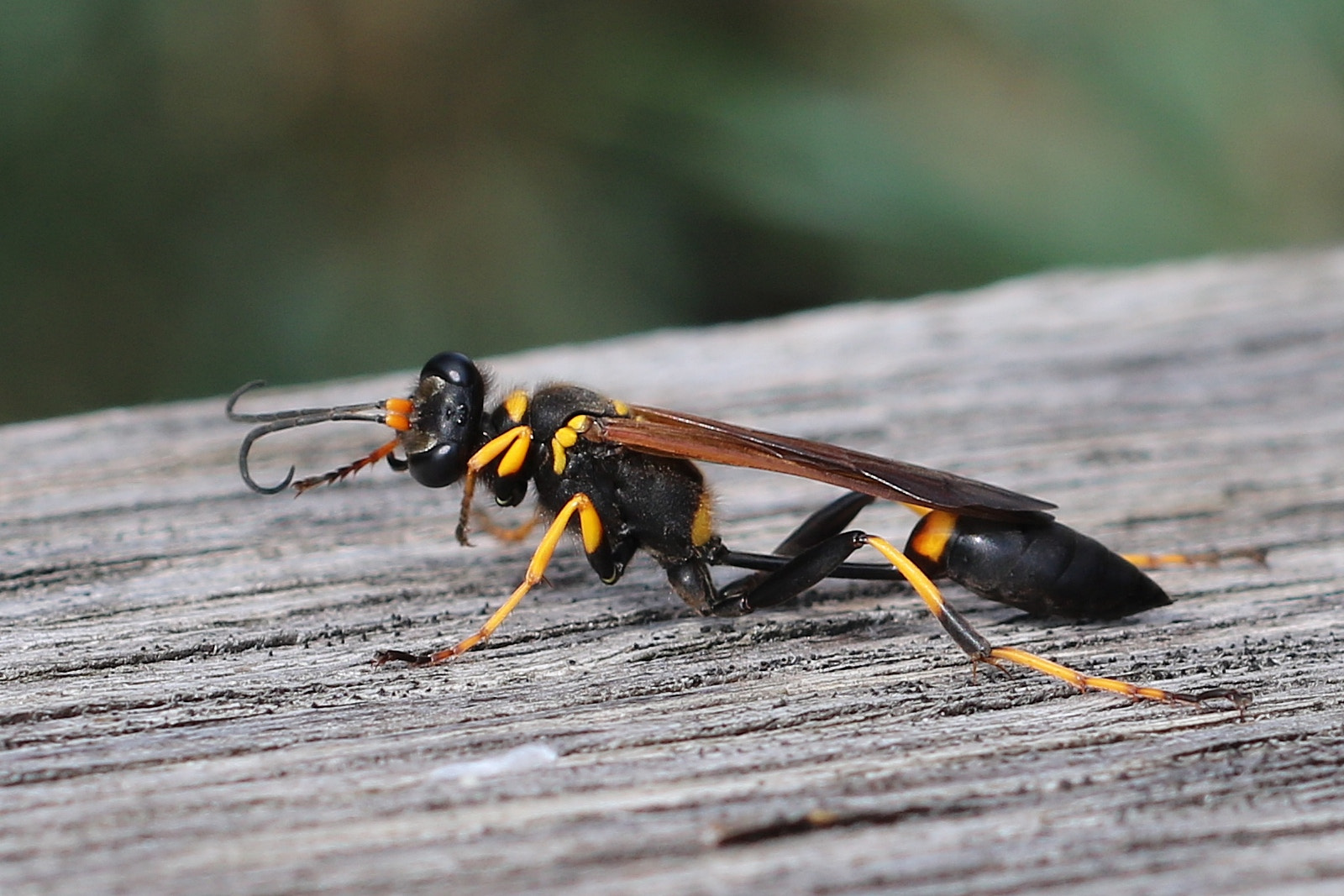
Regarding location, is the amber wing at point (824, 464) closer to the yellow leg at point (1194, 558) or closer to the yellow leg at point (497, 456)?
the yellow leg at point (497, 456)

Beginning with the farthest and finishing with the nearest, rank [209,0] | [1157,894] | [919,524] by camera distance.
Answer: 1. [209,0]
2. [919,524]
3. [1157,894]

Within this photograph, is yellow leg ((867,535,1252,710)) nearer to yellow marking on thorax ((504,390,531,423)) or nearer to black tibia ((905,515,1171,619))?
black tibia ((905,515,1171,619))

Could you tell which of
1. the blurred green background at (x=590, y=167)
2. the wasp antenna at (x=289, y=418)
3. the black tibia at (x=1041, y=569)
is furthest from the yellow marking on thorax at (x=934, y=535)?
the blurred green background at (x=590, y=167)

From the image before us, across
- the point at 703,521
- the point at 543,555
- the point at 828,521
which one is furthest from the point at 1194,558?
the point at 543,555

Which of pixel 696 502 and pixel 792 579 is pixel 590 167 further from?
pixel 792 579

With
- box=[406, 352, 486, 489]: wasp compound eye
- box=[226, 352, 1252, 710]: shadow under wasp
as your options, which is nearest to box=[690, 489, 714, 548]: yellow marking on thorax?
box=[226, 352, 1252, 710]: shadow under wasp

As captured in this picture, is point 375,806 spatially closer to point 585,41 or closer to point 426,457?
point 426,457

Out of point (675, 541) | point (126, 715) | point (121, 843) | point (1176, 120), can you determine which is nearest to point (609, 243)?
point (1176, 120)

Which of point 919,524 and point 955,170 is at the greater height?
point 955,170
